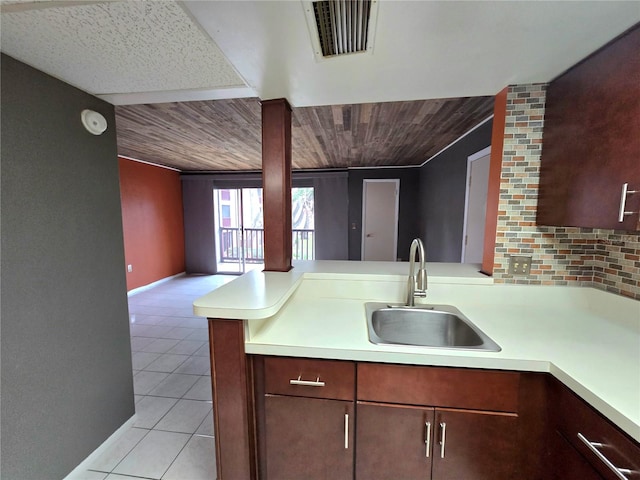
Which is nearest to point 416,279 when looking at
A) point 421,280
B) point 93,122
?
point 421,280

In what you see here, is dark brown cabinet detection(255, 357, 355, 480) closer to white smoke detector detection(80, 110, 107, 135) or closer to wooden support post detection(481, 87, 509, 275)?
wooden support post detection(481, 87, 509, 275)

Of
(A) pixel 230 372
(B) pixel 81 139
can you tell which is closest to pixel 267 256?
(A) pixel 230 372

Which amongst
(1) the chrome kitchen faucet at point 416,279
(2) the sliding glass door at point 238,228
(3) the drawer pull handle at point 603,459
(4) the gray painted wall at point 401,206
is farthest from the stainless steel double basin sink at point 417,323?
(2) the sliding glass door at point 238,228

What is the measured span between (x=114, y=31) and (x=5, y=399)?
155cm

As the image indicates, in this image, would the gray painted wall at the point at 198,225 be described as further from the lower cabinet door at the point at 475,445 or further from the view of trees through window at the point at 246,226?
the lower cabinet door at the point at 475,445

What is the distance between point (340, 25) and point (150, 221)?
4989 millimetres

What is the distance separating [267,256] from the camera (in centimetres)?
169

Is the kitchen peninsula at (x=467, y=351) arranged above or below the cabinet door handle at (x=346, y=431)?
above

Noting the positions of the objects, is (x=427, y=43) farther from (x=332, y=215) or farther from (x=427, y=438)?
(x=332, y=215)

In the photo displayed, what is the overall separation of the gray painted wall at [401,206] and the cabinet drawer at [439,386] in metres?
4.47

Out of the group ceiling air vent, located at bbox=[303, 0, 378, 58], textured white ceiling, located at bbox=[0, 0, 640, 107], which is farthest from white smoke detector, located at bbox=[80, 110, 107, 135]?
ceiling air vent, located at bbox=[303, 0, 378, 58]

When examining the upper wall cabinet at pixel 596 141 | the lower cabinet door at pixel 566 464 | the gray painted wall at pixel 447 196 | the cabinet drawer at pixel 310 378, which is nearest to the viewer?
the lower cabinet door at pixel 566 464

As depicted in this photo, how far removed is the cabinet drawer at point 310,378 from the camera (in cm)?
104

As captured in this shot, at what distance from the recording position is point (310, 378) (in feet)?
3.47
